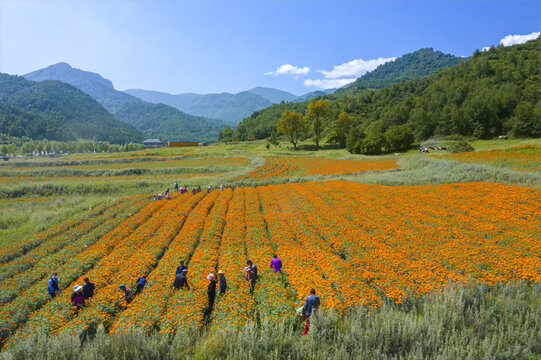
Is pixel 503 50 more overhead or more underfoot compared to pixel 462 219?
more overhead

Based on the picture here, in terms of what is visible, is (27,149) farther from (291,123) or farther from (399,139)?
(399,139)

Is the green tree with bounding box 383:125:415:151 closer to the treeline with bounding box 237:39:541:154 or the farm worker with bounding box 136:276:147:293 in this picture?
the treeline with bounding box 237:39:541:154

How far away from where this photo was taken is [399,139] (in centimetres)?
6819

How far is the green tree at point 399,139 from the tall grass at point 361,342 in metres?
69.9

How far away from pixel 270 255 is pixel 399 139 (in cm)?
6913

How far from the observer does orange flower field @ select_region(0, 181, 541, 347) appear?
28.3 feet

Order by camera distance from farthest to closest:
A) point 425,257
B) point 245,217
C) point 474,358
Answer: point 245,217
point 425,257
point 474,358

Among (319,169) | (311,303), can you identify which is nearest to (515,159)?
(319,169)

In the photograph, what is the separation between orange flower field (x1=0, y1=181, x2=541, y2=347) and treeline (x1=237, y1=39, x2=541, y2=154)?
57.6 m

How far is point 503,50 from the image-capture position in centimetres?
13162

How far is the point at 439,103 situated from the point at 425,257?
370 feet

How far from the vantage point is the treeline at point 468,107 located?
68.0m

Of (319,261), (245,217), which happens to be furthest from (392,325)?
(245,217)

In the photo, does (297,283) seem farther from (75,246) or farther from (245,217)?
(75,246)
